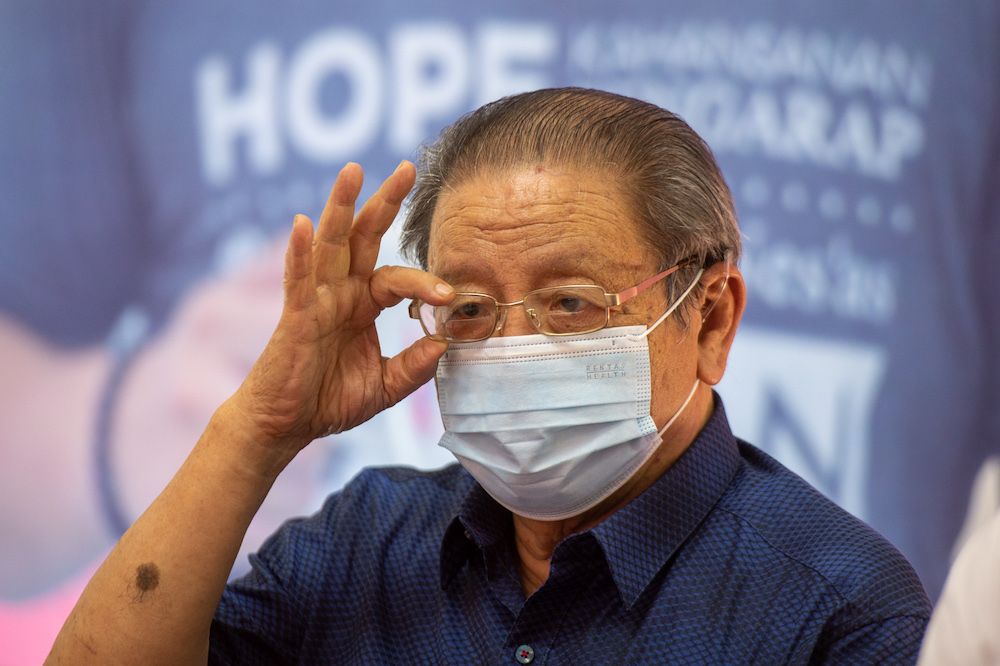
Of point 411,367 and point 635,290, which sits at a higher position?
point 635,290

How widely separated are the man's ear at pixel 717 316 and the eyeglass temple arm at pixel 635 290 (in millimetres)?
91

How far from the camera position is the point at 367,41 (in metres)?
3.09

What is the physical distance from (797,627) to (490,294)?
0.73 m

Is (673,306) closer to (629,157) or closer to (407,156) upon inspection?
(629,157)

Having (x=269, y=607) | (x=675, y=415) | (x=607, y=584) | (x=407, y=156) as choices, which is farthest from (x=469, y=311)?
(x=407, y=156)

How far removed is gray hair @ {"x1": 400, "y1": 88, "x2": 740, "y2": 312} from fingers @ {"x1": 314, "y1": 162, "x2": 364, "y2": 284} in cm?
27

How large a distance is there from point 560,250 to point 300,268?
0.44m

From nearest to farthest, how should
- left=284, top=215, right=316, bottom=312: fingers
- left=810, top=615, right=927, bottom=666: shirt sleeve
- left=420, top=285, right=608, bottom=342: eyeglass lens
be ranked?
left=810, top=615, right=927, bottom=666: shirt sleeve → left=284, top=215, right=316, bottom=312: fingers → left=420, top=285, right=608, bottom=342: eyeglass lens

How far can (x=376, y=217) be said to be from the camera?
154 centimetres

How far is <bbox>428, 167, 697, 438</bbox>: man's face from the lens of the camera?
153 cm

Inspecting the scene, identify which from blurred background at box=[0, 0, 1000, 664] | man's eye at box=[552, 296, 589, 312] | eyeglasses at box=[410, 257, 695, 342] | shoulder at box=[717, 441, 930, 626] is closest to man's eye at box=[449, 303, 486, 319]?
eyeglasses at box=[410, 257, 695, 342]

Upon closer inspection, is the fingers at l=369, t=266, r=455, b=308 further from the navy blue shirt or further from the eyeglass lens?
the navy blue shirt

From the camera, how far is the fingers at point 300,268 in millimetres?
1438

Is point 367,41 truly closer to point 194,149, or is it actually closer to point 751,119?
point 194,149
